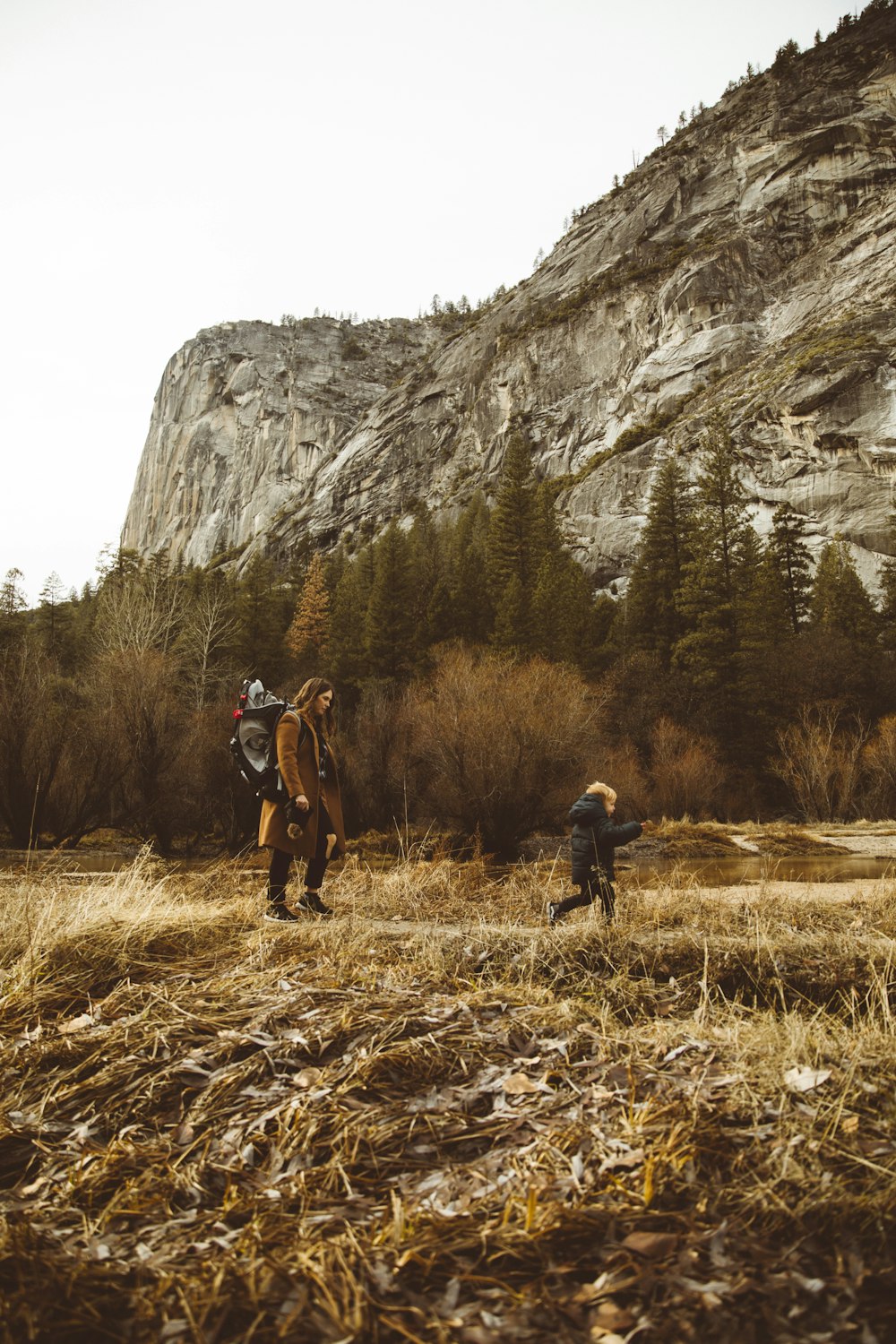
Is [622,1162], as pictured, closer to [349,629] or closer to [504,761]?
[504,761]

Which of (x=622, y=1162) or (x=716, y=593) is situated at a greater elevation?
(x=716, y=593)

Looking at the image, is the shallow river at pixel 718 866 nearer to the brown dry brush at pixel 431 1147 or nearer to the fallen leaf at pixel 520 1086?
the brown dry brush at pixel 431 1147

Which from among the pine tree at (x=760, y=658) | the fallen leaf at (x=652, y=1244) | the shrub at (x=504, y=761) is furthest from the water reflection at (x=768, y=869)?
the pine tree at (x=760, y=658)

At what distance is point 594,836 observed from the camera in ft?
19.9

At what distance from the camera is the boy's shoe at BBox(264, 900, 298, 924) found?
17.2ft

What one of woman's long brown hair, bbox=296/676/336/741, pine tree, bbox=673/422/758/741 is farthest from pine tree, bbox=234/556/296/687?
woman's long brown hair, bbox=296/676/336/741

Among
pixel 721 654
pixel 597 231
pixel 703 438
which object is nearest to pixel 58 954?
pixel 721 654

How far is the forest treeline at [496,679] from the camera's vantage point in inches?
719

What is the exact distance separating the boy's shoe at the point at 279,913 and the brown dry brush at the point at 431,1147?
1.19 m

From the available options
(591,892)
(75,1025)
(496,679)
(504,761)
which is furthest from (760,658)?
(75,1025)

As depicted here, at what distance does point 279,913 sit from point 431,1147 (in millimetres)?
3416

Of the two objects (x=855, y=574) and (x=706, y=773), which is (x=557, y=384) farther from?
(x=706, y=773)

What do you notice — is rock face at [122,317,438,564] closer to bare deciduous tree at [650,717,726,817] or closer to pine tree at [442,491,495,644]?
pine tree at [442,491,495,644]

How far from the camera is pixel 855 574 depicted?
130ft
